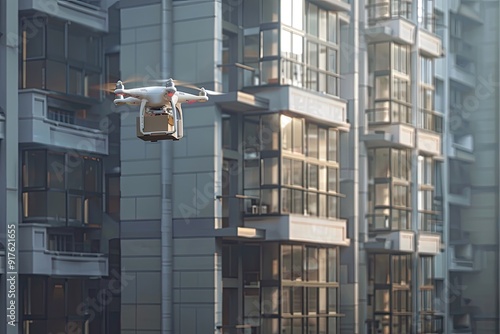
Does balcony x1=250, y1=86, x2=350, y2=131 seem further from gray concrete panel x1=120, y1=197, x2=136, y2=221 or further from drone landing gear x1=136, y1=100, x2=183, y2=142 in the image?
drone landing gear x1=136, y1=100, x2=183, y2=142

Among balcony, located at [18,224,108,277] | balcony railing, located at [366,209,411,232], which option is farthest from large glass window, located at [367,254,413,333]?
balcony, located at [18,224,108,277]

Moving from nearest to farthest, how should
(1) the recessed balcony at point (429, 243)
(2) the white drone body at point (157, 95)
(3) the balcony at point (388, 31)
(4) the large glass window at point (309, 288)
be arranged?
(2) the white drone body at point (157, 95) < (4) the large glass window at point (309, 288) < (3) the balcony at point (388, 31) < (1) the recessed balcony at point (429, 243)

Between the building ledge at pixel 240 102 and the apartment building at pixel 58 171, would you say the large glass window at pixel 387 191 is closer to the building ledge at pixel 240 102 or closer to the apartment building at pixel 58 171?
the building ledge at pixel 240 102

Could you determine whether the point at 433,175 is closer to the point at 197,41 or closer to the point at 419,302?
the point at 419,302

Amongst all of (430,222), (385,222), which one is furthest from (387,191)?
(430,222)

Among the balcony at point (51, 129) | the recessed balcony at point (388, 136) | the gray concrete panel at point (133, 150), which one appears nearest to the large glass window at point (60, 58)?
the balcony at point (51, 129)

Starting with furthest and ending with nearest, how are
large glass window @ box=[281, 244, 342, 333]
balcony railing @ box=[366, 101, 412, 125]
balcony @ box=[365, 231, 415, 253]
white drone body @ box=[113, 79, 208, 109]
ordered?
balcony railing @ box=[366, 101, 412, 125], balcony @ box=[365, 231, 415, 253], large glass window @ box=[281, 244, 342, 333], white drone body @ box=[113, 79, 208, 109]
